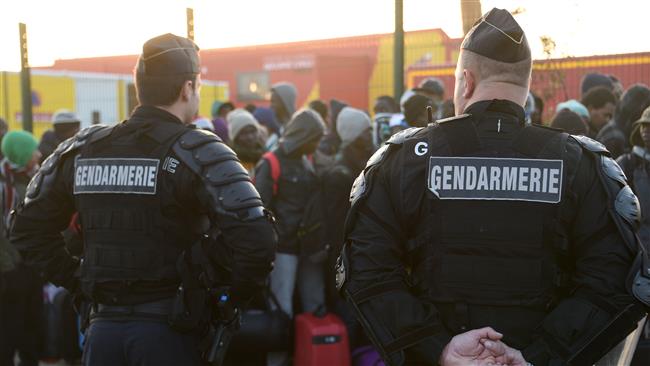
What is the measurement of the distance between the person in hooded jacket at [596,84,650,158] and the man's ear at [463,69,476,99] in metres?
3.51

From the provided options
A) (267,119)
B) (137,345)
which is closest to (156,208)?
(137,345)

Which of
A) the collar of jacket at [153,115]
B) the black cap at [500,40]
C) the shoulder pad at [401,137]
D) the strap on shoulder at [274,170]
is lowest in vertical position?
the strap on shoulder at [274,170]

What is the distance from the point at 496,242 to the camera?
2.42 meters

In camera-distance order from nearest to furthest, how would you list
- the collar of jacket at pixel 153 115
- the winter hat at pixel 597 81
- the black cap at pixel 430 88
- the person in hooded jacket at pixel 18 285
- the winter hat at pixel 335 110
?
1. the collar of jacket at pixel 153 115
2. the person in hooded jacket at pixel 18 285
3. the black cap at pixel 430 88
4. the winter hat at pixel 597 81
5. the winter hat at pixel 335 110

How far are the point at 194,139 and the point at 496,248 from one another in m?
1.42

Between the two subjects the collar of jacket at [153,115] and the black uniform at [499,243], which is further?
the collar of jacket at [153,115]

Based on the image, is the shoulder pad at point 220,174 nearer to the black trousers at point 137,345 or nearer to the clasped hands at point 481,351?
the black trousers at point 137,345

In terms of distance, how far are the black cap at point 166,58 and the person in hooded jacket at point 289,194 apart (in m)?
2.25

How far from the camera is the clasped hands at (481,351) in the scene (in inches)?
92.1

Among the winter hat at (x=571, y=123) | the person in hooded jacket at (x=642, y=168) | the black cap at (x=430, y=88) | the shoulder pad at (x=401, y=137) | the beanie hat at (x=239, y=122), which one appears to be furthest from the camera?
the black cap at (x=430, y=88)

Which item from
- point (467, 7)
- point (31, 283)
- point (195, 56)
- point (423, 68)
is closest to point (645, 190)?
point (467, 7)

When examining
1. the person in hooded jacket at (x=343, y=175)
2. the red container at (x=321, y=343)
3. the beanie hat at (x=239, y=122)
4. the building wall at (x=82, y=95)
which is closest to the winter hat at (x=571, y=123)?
the person in hooded jacket at (x=343, y=175)

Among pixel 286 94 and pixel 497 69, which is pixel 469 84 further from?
pixel 286 94

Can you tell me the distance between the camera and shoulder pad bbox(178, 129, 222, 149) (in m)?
3.28
